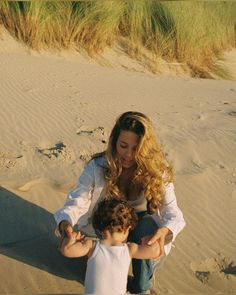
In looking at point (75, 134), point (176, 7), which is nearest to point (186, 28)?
point (176, 7)

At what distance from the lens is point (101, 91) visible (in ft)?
26.2

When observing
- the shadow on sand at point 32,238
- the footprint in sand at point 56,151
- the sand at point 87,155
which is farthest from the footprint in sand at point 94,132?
the shadow on sand at point 32,238

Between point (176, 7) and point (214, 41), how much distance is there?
153 centimetres

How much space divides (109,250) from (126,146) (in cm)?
62

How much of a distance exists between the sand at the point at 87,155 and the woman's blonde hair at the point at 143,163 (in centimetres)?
76

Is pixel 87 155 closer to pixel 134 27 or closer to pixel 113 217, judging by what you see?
pixel 113 217

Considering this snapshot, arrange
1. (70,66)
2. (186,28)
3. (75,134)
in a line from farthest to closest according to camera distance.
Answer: (186,28) → (70,66) → (75,134)

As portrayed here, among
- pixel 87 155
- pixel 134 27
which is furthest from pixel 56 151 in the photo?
pixel 134 27

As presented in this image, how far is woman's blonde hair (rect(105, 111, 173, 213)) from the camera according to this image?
121 inches

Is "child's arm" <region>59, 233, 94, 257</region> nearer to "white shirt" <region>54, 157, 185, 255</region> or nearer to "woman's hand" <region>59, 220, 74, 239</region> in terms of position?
"woman's hand" <region>59, 220, 74, 239</region>

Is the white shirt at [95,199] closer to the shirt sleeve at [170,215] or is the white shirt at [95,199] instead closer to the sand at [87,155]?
the shirt sleeve at [170,215]

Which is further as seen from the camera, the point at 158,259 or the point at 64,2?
the point at 64,2

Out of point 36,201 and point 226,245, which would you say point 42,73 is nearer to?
point 36,201

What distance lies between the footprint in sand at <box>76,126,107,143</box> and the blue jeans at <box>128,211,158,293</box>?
260cm
